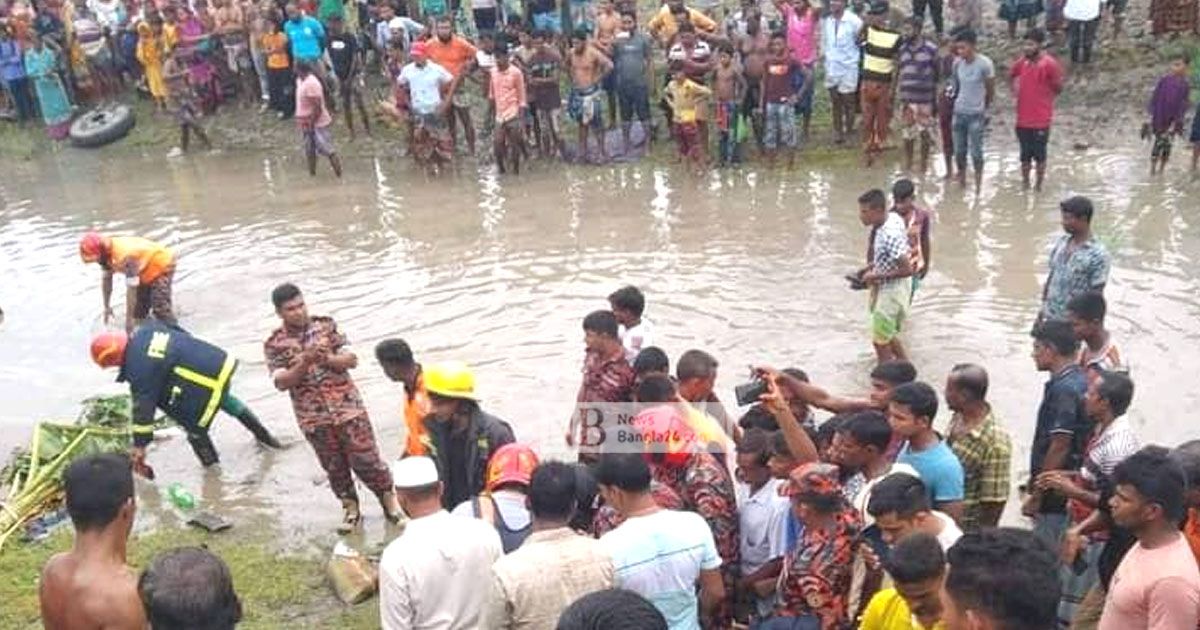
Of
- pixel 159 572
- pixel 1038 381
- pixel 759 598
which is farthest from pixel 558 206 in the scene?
pixel 159 572

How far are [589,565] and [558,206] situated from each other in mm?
9734

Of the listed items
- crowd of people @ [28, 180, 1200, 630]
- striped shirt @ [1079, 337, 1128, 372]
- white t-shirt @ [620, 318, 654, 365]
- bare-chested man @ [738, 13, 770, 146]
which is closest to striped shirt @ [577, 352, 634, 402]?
crowd of people @ [28, 180, 1200, 630]

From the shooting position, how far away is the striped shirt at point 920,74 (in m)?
13.1

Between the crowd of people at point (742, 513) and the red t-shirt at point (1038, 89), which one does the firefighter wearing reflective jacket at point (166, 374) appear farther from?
the red t-shirt at point (1038, 89)

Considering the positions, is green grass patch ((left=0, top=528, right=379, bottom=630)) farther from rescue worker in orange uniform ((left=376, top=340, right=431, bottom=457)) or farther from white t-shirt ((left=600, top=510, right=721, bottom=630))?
white t-shirt ((left=600, top=510, right=721, bottom=630))

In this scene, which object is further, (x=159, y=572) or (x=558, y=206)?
(x=558, y=206)

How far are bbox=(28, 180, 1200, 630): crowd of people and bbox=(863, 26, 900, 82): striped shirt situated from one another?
7.88 m

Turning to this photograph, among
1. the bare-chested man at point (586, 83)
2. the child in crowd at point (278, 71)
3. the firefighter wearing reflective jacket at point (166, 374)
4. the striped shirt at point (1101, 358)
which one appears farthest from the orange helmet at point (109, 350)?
the child in crowd at point (278, 71)

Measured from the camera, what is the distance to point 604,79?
50.0ft

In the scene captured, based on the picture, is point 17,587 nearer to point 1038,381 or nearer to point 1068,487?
point 1068,487

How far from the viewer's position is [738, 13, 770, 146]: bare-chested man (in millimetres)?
14164

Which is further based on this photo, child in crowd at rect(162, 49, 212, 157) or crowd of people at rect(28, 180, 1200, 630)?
child in crowd at rect(162, 49, 212, 157)

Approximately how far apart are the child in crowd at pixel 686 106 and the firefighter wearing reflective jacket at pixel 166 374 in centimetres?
735

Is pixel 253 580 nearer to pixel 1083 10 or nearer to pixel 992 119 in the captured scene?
pixel 992 119
